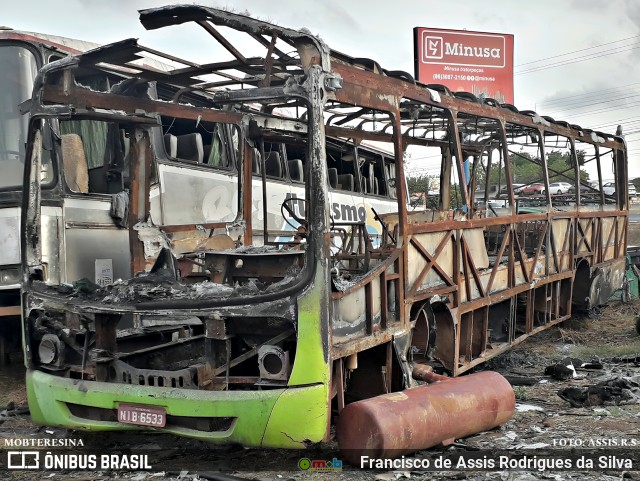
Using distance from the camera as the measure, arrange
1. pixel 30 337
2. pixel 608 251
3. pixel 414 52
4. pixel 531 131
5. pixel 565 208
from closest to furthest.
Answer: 1. pixel 30 337
2. pixel 531 131
3. pixel 565 208
4. pixel 608 251
5. pixel 414 52

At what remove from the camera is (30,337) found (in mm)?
5137

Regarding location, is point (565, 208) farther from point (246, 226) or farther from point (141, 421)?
point (141, 421)

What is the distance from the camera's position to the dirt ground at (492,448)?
450 cm

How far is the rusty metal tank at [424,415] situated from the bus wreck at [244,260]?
5 cm

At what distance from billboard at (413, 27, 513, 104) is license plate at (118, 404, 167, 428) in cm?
1576

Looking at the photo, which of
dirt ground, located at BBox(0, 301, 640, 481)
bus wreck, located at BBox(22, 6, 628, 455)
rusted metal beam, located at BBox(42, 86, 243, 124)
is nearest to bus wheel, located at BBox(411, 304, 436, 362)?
bus wreck, located at BBox(22, 6, 628, 455)

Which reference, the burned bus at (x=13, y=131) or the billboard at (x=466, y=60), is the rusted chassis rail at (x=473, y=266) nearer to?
the burned bus at (x=13, y=131)

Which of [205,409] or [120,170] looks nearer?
[205,409]

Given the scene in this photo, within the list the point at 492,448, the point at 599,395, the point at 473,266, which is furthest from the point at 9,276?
the point at 599,395

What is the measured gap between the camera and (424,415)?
468 centimetres

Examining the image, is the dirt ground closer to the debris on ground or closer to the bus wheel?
the debris on ground

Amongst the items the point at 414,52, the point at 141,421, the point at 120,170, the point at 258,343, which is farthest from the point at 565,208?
the point at 414,52

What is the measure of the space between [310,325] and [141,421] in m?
1.26

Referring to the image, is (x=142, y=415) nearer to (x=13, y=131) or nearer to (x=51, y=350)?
(x=51, y=350)
